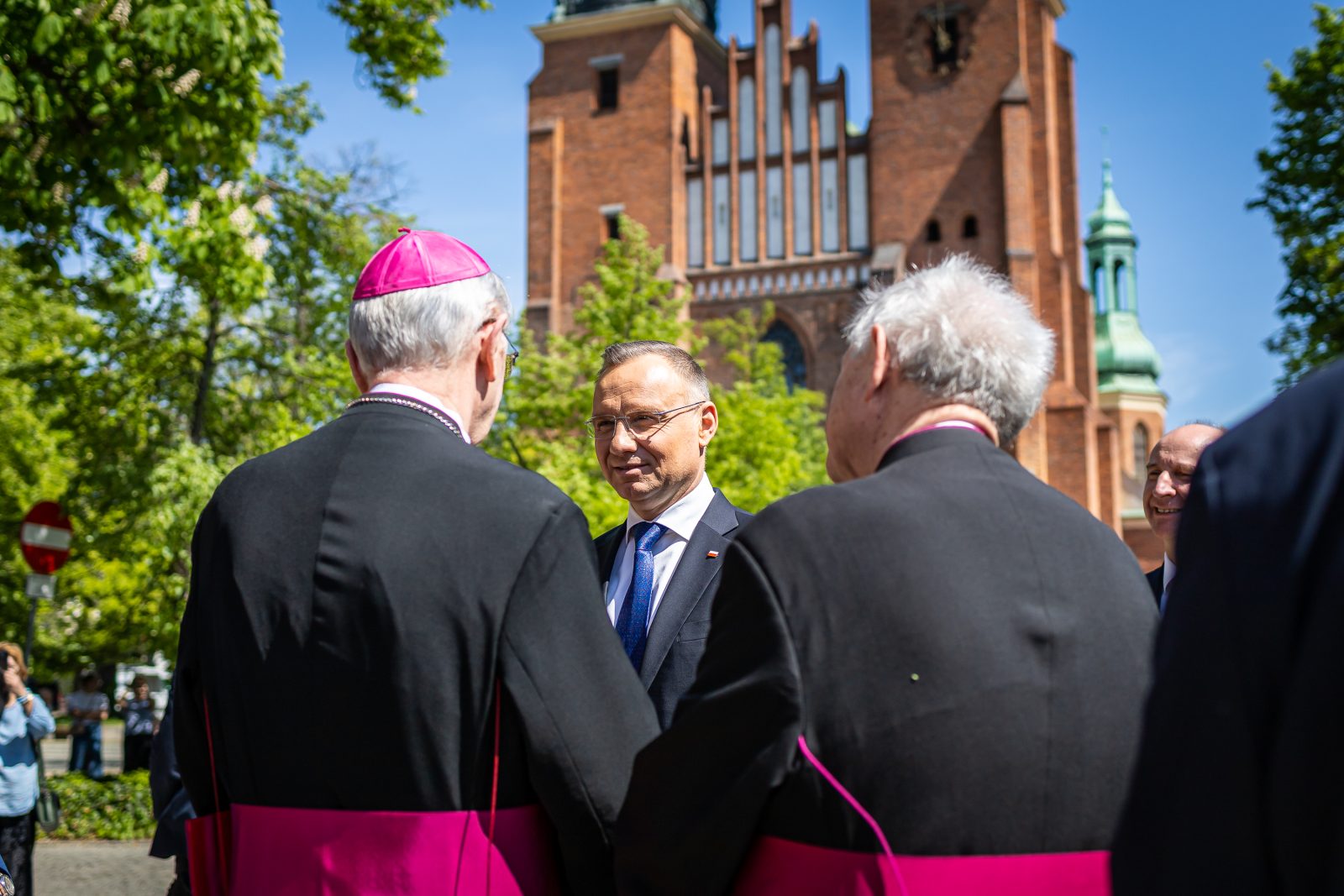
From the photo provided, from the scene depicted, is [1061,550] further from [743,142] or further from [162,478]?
[743,142]

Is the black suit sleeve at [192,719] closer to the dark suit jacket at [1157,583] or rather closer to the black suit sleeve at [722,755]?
the black suit sleeve at [722,755]

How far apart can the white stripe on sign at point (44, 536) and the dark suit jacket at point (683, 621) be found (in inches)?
325

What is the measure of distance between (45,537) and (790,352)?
81.7 ft

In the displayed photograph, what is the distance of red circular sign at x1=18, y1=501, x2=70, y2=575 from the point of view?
10.2m

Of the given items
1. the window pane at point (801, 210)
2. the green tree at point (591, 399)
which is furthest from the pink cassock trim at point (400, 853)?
the window pane at point (801, 210)

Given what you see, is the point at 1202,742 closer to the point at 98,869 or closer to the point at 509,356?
the point at 509,356

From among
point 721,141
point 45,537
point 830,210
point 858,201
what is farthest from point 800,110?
point 45,537

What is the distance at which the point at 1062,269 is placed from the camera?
3119cm

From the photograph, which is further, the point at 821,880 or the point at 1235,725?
the point at 821,880

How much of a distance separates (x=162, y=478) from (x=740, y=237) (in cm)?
2221

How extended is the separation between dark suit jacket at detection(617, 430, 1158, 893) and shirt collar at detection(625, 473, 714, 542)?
5.92ft

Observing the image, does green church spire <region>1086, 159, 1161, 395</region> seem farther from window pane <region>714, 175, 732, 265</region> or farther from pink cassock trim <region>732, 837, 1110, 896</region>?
pink cassock trim <region>732, 837, 1110, 896</region>

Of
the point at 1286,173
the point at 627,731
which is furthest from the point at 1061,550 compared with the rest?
the point at 1286,173

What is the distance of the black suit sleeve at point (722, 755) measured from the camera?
1804 mm
